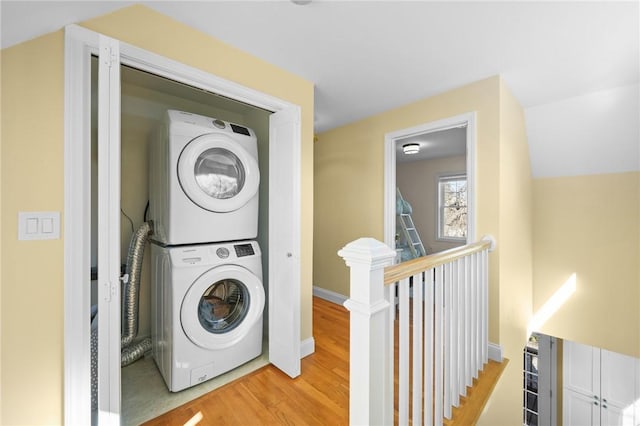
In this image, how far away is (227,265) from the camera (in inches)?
73.5

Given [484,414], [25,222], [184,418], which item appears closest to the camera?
[25,222]

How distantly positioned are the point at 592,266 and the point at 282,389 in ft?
10.8

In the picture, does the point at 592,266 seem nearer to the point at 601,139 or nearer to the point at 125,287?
the point at 601,139

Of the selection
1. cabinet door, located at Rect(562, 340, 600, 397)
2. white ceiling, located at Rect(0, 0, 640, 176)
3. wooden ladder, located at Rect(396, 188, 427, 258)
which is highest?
white ceiling, located at Rect(0, 0, 640, 176)

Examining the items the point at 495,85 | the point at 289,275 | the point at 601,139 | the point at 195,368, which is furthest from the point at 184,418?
the point at 601,139

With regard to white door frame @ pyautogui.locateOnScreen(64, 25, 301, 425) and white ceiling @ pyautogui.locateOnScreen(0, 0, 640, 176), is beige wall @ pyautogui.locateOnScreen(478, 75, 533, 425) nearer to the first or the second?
white ceiling @ pyautogui.locateOnScreen(0, 0, 640, 176)

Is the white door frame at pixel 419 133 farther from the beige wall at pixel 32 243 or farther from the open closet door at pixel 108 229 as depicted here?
the beige wall at pixel 32 243

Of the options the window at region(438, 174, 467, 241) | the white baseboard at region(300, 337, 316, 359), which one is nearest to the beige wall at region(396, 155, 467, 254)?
the window at region(438, 174, 467, 241)

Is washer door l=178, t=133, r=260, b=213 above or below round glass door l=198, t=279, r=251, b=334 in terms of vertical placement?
above

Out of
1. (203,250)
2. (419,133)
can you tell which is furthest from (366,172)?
(203,250)

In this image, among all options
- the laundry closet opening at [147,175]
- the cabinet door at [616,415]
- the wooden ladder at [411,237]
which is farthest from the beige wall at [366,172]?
the cabinet door at [616,415]

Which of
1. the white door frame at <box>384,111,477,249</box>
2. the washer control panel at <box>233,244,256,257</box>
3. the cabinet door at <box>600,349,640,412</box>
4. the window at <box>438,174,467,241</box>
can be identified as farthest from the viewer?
the window at <box>438,174,467,241</box>

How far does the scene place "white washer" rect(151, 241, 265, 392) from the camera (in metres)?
1.68

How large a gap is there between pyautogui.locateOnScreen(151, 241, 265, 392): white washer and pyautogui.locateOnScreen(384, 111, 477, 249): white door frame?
1.53 metres
